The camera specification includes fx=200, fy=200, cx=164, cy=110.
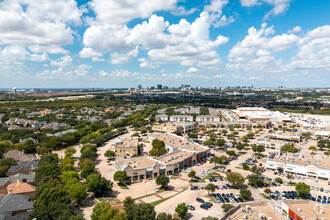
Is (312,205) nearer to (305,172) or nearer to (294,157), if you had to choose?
(305,172)

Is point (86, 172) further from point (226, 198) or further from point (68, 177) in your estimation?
point (226, 198)

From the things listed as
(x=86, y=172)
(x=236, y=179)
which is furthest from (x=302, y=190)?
(x=86, y=172)

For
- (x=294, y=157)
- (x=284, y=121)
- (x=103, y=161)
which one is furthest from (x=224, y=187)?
(x=284, y=121)

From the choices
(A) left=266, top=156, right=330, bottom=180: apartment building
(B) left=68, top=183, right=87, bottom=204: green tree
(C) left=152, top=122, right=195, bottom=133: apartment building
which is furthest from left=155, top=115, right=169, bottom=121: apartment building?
(B) left=68, top=183, right=87, bottom=204: green tree

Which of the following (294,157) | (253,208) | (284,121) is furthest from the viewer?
(284,121)

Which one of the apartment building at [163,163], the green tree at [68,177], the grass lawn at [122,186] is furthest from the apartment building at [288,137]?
the green tree at [68,177]

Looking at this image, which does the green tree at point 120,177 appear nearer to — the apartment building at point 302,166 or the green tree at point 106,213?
the green tree at point 106,213

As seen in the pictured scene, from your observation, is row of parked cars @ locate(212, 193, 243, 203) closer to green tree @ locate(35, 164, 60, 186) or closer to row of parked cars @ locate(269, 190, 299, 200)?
row of parked cars @ locate(269, 190, 299, 200)
